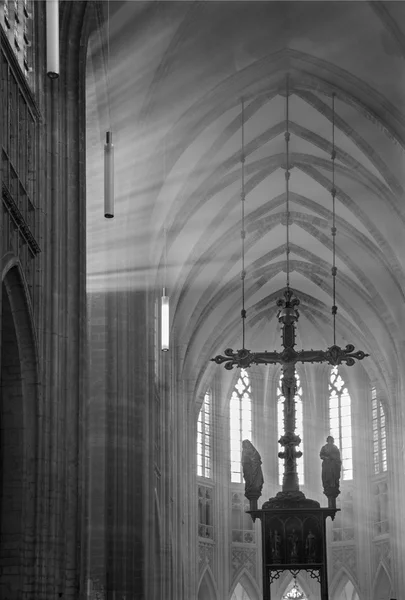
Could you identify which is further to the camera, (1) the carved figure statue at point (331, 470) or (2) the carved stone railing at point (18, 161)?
(1) the carved figure statue at point (331, 470)

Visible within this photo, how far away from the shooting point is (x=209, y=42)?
25.5m

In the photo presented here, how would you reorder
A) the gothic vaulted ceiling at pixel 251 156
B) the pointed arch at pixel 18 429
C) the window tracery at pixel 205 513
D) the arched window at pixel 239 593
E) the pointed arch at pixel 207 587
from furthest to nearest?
1. the arched window at pixel 239 593
2. the window tracery at pixel 205 513
3. the pointed arch at pixel 207 587
4. the gothic vaulted ceiling at pixel 251 156
5. the pointed arch at pixel 18 429

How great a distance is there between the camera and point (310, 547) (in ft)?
82.7

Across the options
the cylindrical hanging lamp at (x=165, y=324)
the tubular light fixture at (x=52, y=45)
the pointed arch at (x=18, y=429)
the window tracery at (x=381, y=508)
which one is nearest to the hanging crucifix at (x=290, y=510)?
the cylindrical hanging lamp at (x=165, y=324)

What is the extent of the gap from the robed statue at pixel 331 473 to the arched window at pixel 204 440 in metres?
16.5

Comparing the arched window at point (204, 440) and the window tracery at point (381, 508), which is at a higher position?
the arched window at point (204, 440)

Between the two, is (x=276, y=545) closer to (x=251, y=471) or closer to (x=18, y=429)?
(x=251, y=471)

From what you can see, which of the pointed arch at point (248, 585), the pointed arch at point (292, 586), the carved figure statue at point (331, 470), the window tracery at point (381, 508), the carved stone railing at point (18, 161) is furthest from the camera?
the pointed arch at point (292, 586)

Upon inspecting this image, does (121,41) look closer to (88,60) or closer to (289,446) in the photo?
(88,60)

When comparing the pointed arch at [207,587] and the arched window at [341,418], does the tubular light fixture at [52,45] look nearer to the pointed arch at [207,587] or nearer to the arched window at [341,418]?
the pointed arch at [207,587]

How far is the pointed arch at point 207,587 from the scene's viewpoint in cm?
4228

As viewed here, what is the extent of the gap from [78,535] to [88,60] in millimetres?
8364

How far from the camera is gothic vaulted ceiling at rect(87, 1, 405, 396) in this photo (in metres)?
23.8

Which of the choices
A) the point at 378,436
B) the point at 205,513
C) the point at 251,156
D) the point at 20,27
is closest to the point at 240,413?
the point at 205,513
